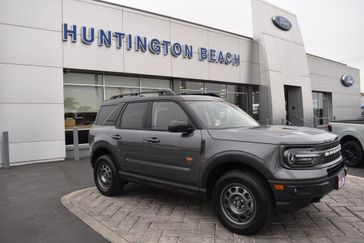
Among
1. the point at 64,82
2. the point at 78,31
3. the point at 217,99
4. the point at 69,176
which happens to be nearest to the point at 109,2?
the point at 78,31

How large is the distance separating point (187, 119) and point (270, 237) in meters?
1.91

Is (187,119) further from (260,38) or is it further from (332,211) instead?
(260,38)

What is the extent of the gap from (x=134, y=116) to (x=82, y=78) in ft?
22.7

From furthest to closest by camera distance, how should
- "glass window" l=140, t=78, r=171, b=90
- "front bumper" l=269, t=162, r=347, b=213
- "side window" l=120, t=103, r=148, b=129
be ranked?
"glass window" l=140, t=78, r=171, b=90
"side window" l=120, t=103, r=148, b=129
"front bumper" l=269, t=162, r=347, b=213

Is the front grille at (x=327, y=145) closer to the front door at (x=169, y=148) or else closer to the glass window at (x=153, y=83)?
the front door at (x=169, y=148)

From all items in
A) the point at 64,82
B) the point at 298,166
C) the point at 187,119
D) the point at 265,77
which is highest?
the point at 265,77

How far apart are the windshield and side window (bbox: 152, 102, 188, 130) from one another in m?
0.21

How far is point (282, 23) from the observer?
17859mm

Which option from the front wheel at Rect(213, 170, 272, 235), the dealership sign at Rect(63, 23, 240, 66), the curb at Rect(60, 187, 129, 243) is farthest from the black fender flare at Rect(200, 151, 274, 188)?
the dealership sign at Rect(63, 23, 240, 66)

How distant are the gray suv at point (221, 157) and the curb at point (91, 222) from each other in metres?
0.69

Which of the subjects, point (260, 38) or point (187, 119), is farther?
point (260, 38)

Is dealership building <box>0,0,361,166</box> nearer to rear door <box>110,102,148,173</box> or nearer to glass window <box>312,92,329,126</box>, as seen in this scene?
rear door <box>110,102,148,173</box>

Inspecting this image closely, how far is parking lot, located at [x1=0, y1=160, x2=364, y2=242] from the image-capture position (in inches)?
137

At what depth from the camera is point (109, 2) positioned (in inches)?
433
